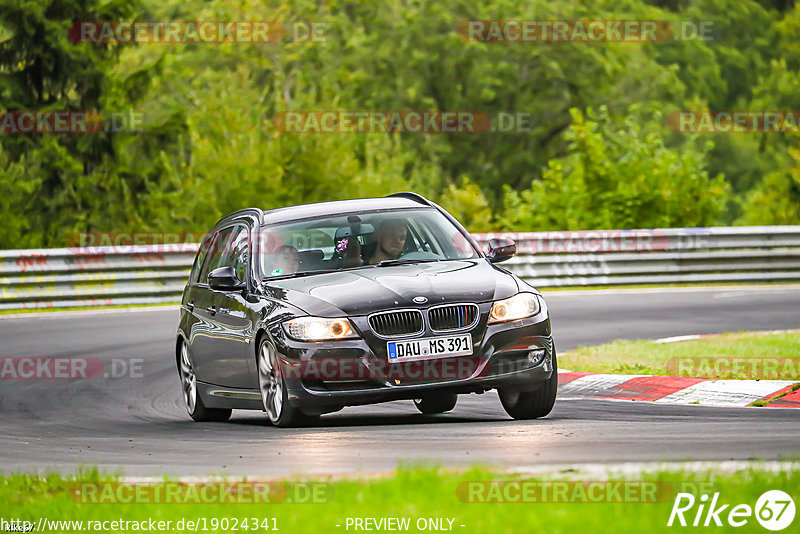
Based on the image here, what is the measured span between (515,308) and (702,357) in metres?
4.10

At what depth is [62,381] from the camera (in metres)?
14.9

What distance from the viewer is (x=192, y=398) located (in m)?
12.2

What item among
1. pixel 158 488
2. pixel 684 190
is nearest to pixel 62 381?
pixel 158 488

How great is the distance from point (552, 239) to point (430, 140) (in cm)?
3869

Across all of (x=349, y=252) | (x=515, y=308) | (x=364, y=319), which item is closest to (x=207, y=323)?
(x=349, y=252)

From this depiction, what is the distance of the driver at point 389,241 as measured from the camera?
11.0 meters

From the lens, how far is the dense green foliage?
3356 cm

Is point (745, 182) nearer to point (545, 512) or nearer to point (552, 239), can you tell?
point (552, 239)

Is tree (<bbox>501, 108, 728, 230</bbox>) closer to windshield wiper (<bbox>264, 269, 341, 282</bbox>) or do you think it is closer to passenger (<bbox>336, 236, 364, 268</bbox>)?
passenger (<bbox>336, 236, 364, 268</bbox>)

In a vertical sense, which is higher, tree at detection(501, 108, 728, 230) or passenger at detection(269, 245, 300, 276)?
passenger at detection(269, 245, 300, 276)

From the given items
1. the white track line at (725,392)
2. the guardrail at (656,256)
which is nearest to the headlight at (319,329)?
the white track line at (725,392)

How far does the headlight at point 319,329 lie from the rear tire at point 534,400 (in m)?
1.16

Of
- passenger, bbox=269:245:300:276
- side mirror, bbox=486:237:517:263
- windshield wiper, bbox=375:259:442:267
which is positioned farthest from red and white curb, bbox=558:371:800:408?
passenger, bbox=269:245:300:276

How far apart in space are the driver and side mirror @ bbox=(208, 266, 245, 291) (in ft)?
3.26
